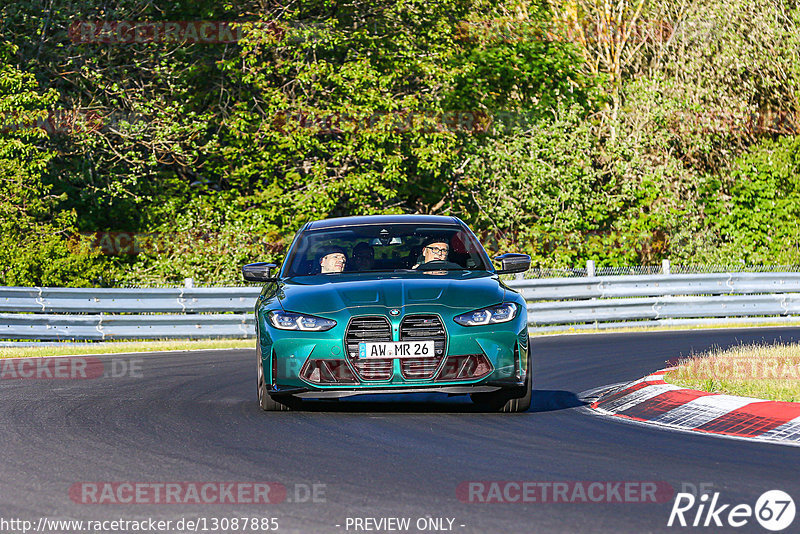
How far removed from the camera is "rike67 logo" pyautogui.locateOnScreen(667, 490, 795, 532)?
5.44 meters

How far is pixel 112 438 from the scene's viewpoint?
840 cm

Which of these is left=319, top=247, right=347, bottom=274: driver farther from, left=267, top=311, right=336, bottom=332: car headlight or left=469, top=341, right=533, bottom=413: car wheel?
left=469, top=341, right=533, bottom=413: car wheel

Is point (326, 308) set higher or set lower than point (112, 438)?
higher

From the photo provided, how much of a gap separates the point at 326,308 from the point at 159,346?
1095 cm

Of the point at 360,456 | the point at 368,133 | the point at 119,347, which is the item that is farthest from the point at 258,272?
the point at 368,133

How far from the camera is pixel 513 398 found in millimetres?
9672

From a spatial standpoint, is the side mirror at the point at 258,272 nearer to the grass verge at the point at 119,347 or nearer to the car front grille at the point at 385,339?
the car front grille at the point at 385,339

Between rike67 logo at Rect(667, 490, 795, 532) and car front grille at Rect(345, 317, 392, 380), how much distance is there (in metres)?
3.44

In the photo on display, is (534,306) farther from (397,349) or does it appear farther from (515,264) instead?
(397,349)

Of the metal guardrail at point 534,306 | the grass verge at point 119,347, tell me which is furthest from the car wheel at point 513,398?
the metal guardrail at point 534,306

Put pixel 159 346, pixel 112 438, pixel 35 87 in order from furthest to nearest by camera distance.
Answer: pixel 35 87, pixel 159 346, pixel 112 438

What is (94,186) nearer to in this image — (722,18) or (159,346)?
(159,346)

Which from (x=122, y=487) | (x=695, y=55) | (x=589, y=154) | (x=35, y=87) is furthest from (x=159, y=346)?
(x=695, y=55)

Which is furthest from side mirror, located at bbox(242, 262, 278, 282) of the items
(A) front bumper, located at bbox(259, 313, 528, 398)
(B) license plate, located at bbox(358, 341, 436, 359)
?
(B) license plate, located at bbox(358, 341, 436, 359)
